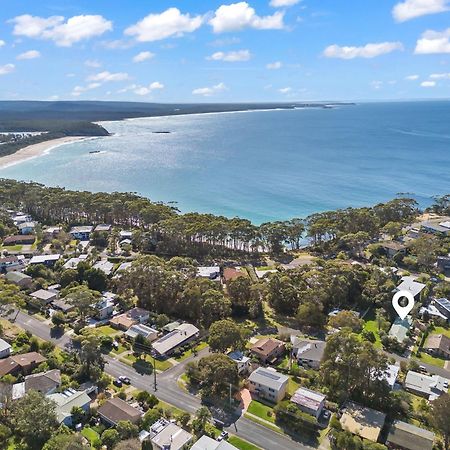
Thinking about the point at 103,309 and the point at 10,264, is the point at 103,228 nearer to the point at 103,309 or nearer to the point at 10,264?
the point at 10,264

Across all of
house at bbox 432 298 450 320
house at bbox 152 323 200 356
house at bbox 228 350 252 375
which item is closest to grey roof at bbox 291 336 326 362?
house at bbox 228 350 252 375

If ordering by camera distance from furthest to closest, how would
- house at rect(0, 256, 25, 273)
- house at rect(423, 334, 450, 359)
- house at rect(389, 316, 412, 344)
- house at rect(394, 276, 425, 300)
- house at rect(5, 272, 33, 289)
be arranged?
1. house at rect(0, 256, 25, 273)
2. house at rect(5, 272, 33, 289)
3. house at rect(394, 276, 425, 300)
4. house at rect(389, 316, 412, 344)
5. house at rect(423, 334, 450, 359)

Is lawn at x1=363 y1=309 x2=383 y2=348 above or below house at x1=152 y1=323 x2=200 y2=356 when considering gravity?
below

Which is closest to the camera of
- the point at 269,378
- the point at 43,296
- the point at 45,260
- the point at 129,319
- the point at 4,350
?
the point at 269,378

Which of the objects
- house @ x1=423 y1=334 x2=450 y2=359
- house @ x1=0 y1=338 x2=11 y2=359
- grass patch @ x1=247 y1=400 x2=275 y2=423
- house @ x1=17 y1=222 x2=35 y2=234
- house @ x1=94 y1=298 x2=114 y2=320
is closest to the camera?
grass patch @ x1=247 y1=400 x2=275 y2=423

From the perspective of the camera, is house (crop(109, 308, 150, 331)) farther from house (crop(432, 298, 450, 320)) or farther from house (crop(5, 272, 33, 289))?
house (crop(432, 298, 450, 320))

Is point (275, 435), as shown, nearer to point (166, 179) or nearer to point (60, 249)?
point (60, 249)

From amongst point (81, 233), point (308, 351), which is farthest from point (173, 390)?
point (81, 233)
